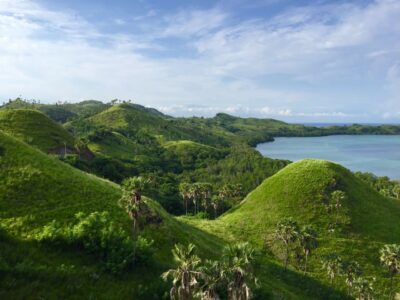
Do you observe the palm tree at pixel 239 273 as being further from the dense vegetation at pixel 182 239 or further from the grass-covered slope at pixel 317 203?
the grass-covered slope at pixel 317 203

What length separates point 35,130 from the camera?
16562 centimetres

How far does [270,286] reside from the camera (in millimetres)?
67312

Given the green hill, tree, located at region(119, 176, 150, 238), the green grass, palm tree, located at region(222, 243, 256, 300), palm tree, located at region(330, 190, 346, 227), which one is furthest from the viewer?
palm tree, located at region(330, 190, 346, 227)

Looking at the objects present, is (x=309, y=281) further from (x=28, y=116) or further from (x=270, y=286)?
(x=28, y=116)

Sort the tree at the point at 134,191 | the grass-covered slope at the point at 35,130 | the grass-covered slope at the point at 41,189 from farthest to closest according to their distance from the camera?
the grass-covered slope at the point at 35,130 < the grass-covered slope at the point at 41,189 < the tree at the point at 134,191

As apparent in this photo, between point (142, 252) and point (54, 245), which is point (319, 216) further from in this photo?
point (54, 245)

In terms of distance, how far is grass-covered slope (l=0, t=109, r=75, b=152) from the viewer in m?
157

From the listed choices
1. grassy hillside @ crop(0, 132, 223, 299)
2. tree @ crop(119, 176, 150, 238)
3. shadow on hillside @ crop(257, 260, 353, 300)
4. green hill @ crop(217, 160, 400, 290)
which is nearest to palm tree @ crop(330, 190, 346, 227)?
green hill @ crop(217, 160, 400, 290)

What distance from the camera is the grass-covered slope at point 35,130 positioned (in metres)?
157

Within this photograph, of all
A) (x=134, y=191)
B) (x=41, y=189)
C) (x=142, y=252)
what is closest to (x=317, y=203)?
Answer: (x=142, y=252)

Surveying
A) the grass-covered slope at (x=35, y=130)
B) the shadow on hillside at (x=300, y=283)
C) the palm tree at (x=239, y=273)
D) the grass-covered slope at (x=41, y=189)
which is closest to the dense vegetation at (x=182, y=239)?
the palm tree at (x=239, y=273)

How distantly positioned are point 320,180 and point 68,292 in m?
100

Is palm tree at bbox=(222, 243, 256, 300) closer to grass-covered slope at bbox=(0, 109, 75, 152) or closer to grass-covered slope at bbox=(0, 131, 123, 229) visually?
grass-covered slope at bbox=(0, 131, 123, 229)

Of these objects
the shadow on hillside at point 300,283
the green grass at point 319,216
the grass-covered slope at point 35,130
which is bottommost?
the shadow on hillside at point 300,283
